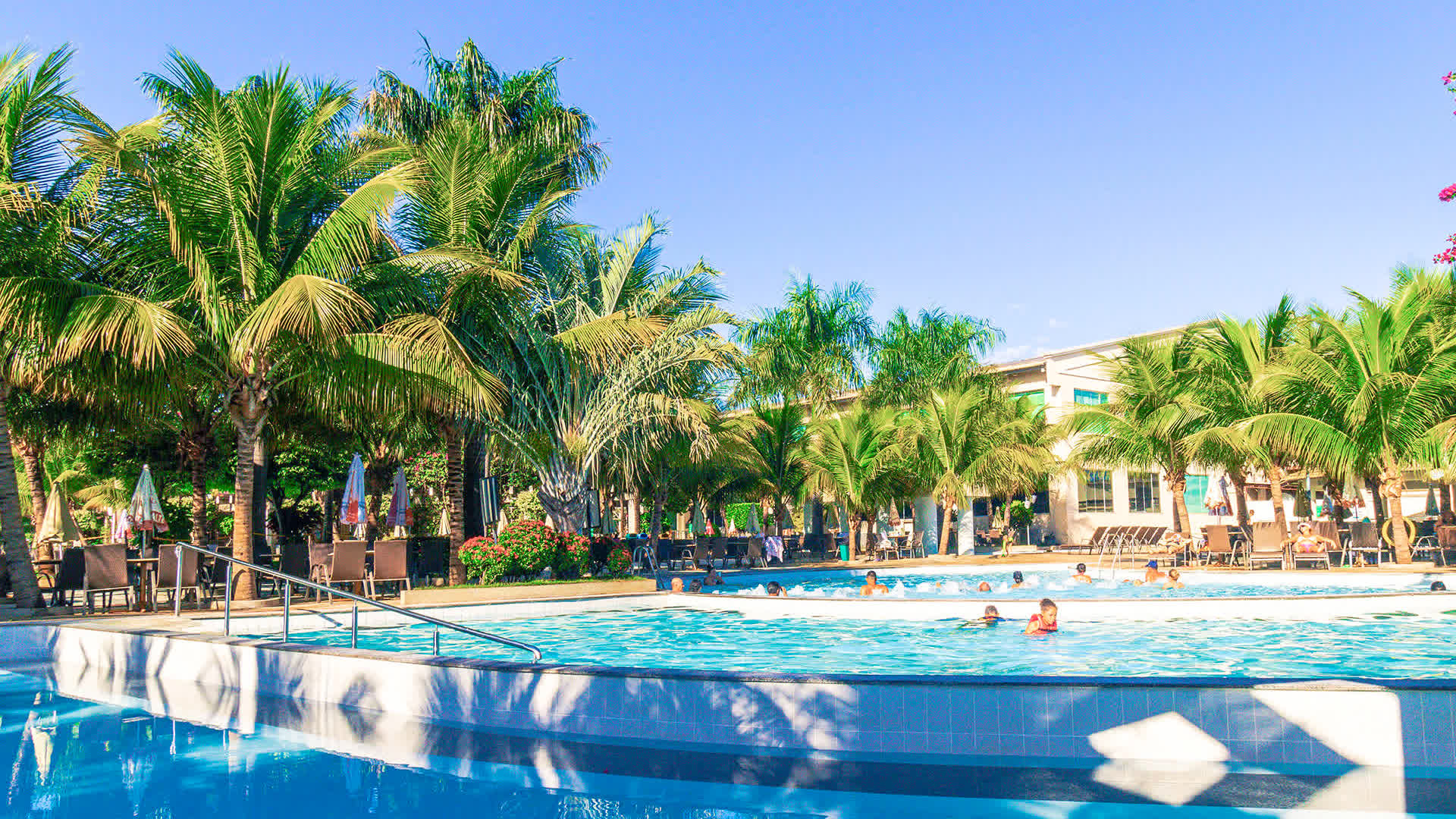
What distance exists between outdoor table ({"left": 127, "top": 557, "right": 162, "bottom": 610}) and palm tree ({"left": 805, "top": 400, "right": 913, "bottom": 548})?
17046 mm

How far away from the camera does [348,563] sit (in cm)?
1277

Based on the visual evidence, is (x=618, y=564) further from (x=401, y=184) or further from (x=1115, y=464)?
(x=1115, y=464)

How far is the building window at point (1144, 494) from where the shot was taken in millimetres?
38312

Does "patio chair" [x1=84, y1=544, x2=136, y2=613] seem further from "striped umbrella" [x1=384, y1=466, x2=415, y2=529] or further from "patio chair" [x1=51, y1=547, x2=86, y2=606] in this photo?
"striped umbrella" [x1=384, y1=466, x2=415, y2=529]

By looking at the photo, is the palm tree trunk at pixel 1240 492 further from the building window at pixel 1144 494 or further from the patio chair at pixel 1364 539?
the building window at pixel 1144 494

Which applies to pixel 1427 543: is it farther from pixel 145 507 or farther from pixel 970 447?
pixel 145 507

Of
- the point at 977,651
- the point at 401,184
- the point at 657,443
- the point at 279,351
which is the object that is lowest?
the point at 977,651

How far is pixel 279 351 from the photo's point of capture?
1271 cm

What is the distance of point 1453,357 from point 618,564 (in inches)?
609

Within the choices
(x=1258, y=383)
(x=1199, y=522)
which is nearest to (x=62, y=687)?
(x=1258, y=383)

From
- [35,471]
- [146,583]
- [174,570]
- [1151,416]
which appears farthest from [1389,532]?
[35,471]

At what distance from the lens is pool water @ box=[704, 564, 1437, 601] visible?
52.9ft

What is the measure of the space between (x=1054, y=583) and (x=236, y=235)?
1615 cm

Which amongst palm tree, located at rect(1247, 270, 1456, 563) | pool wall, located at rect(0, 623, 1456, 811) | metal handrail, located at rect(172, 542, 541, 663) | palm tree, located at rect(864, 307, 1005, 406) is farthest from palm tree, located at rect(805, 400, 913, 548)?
pool wall, located at rect(0, 623, 1456, 811)
